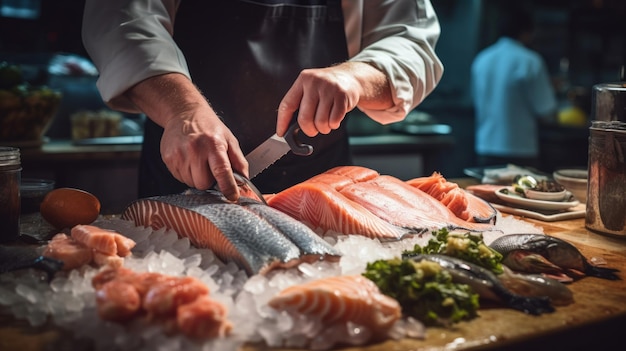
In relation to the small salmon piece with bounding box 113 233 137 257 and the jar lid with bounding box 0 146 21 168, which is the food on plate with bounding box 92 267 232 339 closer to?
the small salmon piece with bounding box 113 233 137 257

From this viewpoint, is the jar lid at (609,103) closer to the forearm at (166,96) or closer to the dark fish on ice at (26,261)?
the forearm at (166,96)

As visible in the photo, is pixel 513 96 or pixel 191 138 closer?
pixel 191 138

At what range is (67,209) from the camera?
87.1 inches

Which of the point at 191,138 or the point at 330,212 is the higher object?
the point at 191,138

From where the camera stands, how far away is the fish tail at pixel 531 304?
1.57 metres

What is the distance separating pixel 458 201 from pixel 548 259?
0.58 metres

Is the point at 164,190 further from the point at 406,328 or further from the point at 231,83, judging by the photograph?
the point at 406,328

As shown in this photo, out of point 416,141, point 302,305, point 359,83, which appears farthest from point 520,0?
point 302,305

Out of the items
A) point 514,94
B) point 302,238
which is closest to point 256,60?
point 302,238

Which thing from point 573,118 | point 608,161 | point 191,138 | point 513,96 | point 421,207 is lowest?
point 573,118

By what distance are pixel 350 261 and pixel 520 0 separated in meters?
8.43

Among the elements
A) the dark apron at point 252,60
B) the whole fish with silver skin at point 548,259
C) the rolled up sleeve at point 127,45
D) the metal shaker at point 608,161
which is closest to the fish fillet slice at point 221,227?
the rolled up sleeve at point 127,45

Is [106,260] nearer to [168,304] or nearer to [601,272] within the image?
[168,304]

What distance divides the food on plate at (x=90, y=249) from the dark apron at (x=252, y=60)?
3.88 ft
